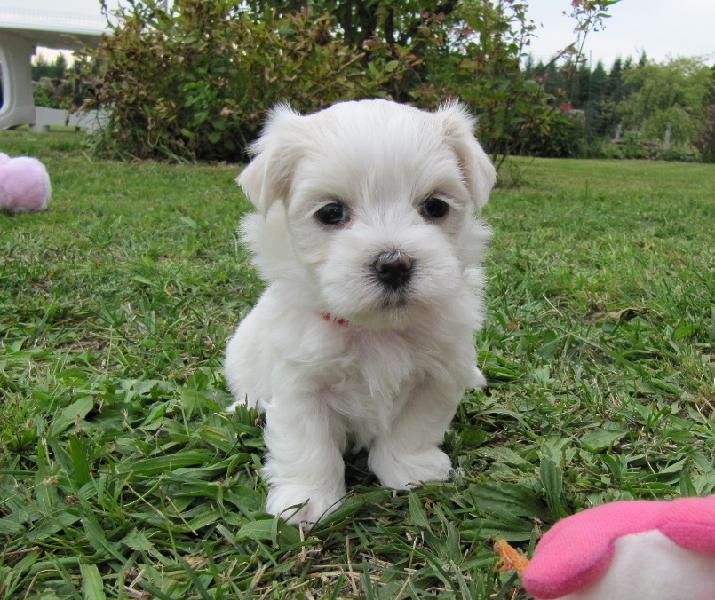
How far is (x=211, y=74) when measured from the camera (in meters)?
10.7

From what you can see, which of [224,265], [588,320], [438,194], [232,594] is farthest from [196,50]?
[232,594]

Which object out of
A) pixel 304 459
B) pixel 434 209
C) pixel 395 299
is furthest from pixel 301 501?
pixel 434 209

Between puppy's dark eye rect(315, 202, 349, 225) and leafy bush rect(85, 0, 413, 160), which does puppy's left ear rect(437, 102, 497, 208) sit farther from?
leafy bush rect(85, 0, 413, 160)

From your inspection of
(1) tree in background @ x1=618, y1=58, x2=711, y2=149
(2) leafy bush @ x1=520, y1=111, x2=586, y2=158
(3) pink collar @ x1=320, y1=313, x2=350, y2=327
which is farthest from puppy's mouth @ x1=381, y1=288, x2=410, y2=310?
(1) tree in background @ x1=618, y1=58, x2=711, y2=149

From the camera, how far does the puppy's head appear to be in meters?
1.81

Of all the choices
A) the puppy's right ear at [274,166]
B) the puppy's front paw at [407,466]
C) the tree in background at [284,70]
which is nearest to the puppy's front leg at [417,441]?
the puppy's front paw at [407,466]

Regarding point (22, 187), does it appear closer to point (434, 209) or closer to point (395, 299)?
point (434, 209)

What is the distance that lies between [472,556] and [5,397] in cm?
189

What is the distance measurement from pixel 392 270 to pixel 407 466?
65 cm

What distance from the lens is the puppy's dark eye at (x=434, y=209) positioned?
6.66 ft

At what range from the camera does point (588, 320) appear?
344 centimetres

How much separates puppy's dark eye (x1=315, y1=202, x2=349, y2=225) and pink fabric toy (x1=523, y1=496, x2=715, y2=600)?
113 centimetres

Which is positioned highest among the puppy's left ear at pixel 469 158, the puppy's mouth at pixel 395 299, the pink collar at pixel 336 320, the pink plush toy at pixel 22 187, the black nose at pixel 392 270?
the puppy's left ear at pixel 469 158

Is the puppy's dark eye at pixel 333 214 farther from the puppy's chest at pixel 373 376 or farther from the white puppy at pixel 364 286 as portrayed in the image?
the puppy's chest at pixel 373 376
